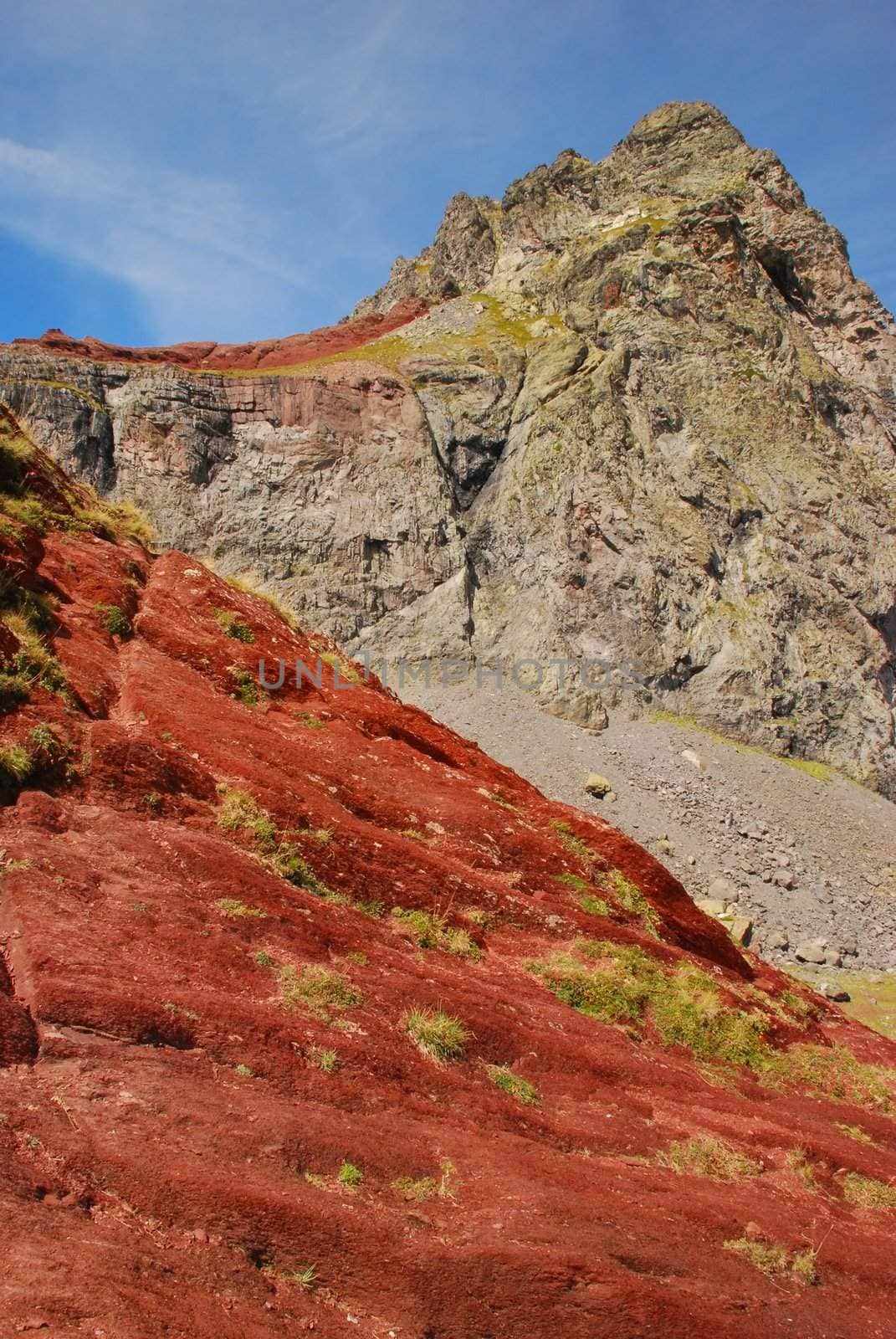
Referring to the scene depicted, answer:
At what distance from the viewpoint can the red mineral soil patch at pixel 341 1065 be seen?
13.5 feet

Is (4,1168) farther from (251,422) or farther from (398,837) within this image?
(251,422)

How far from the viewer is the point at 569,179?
78.6 m

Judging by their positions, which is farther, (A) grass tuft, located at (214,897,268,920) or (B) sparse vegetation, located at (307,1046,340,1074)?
(A) grass tuft, located at (214,897,268,920)

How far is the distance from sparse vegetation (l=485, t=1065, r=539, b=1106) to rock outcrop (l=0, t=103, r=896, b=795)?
35.2 meters

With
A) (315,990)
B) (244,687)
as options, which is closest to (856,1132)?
(315,990)

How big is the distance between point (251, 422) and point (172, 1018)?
55.3 m

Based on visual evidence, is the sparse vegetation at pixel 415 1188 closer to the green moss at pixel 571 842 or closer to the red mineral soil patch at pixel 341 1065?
the red mineral soil patch at pixel 341 1065

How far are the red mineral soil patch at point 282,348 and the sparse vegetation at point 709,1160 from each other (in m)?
74.2

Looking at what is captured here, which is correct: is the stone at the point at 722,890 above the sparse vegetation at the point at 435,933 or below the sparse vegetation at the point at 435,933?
below

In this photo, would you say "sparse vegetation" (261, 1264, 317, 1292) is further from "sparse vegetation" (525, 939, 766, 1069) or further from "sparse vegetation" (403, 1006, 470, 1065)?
"sparse vegetation" (525, 939, 766, 1069)

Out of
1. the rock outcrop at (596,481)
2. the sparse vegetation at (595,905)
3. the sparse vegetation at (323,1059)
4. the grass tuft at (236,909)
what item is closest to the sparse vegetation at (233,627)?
the grass tuft at (236,909)

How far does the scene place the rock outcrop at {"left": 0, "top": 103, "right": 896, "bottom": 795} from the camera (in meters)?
45.9

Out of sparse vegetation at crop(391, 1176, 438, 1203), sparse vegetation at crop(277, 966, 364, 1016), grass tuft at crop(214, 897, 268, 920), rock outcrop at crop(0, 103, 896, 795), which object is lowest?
sparse vegetation at crop(391, 1176, 438, 1203)

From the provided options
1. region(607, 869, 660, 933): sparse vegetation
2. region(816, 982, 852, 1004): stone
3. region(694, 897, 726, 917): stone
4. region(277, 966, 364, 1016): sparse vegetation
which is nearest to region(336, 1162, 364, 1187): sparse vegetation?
region(277, 966, 364, 1016): sparse vegetation
